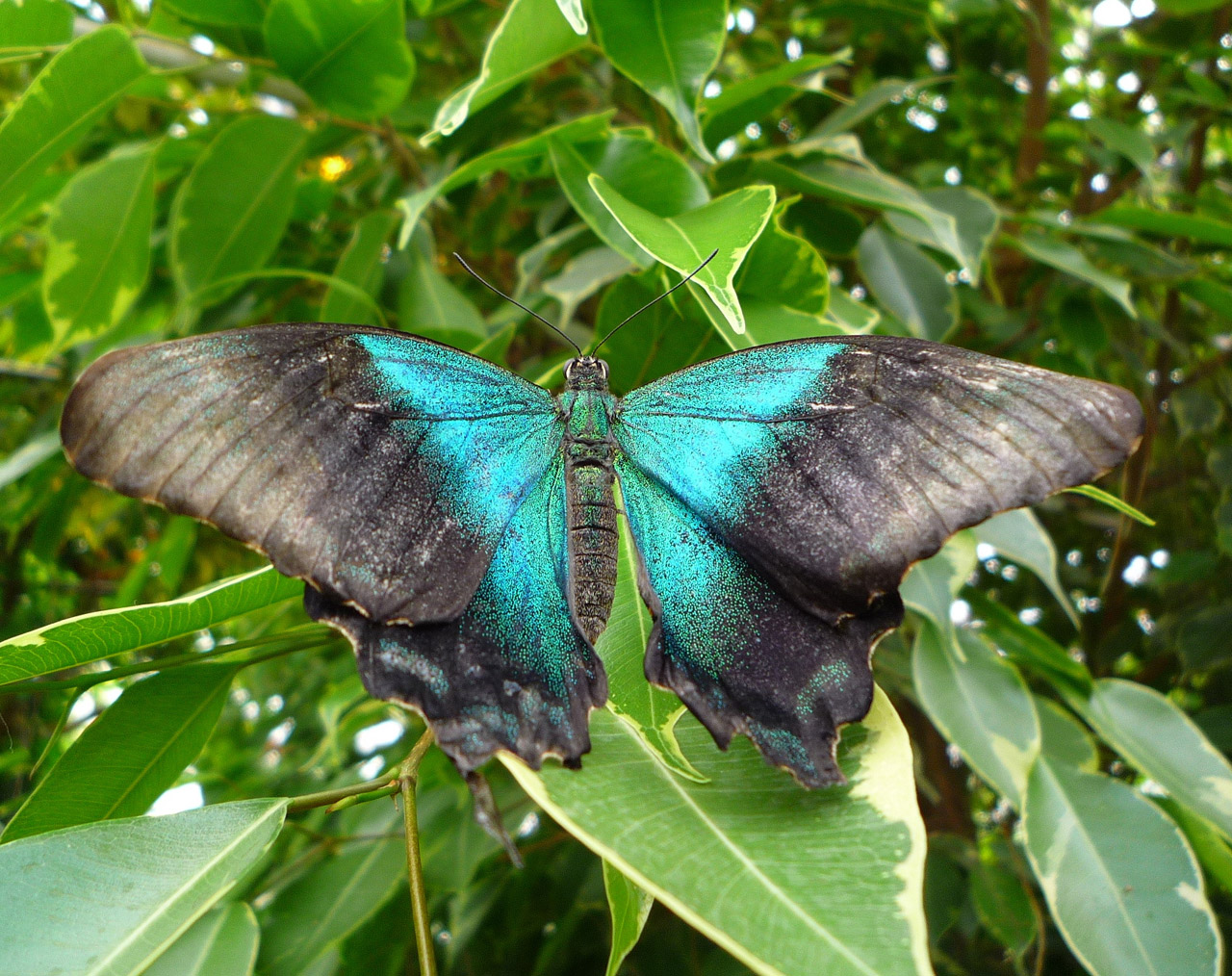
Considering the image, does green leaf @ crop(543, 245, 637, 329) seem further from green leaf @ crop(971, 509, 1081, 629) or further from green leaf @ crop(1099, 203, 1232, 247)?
green leaf @ crop(1099, 203, 1232, 247)

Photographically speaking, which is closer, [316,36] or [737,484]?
[737,484]

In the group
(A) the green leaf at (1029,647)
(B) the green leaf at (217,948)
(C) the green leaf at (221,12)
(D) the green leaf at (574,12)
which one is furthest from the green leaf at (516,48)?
(A) the green leaf at (1029,647)

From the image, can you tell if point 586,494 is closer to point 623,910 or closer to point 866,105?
point 623,910

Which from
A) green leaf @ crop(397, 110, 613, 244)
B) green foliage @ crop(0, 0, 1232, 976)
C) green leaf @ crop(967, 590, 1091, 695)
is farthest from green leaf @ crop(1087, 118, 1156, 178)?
green leaf @ crop(397, 110, 613, 244)

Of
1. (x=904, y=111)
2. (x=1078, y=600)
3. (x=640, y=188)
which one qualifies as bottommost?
(x=1078, y=600)

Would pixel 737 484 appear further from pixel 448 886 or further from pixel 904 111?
pixel 904 111

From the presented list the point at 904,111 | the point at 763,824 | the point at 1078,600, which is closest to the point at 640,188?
the point at 763,824

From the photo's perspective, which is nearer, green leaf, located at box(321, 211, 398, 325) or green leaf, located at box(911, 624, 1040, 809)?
green leaf, located at box(911, 624, 1040, 809)
